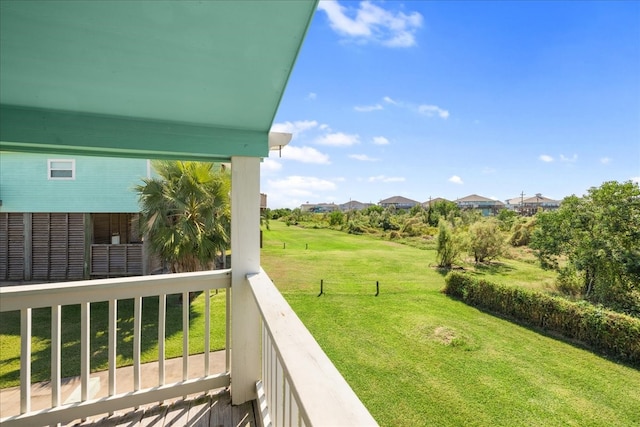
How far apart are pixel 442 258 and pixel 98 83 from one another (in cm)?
1325

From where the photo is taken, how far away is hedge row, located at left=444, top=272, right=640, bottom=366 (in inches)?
211

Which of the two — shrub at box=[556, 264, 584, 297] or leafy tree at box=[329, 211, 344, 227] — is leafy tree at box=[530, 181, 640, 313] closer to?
shrub at box=[556, 264, 584, 297]

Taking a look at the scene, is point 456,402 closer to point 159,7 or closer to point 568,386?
point 568,386

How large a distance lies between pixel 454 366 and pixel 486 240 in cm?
964

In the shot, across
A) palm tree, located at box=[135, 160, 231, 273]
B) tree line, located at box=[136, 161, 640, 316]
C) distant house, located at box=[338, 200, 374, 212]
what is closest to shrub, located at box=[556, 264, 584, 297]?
tree line, located at box=[136, 161, 640, 316]

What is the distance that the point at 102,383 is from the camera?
3441 millimetres

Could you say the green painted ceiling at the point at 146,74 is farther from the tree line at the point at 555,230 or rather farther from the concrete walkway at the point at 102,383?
the tree line at the point at 555,230

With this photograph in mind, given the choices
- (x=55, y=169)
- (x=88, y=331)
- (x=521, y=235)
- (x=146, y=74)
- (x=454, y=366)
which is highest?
(x=55, y=169)

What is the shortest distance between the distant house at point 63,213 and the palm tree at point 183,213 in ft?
6.83

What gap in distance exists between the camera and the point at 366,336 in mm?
6023

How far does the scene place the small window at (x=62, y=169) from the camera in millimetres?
7789

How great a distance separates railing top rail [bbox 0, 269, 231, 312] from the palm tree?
455 cm

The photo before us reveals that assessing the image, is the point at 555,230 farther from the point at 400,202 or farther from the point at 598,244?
the point at 400,202


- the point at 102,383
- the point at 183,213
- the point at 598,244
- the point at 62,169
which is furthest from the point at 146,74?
the point at 598,244
